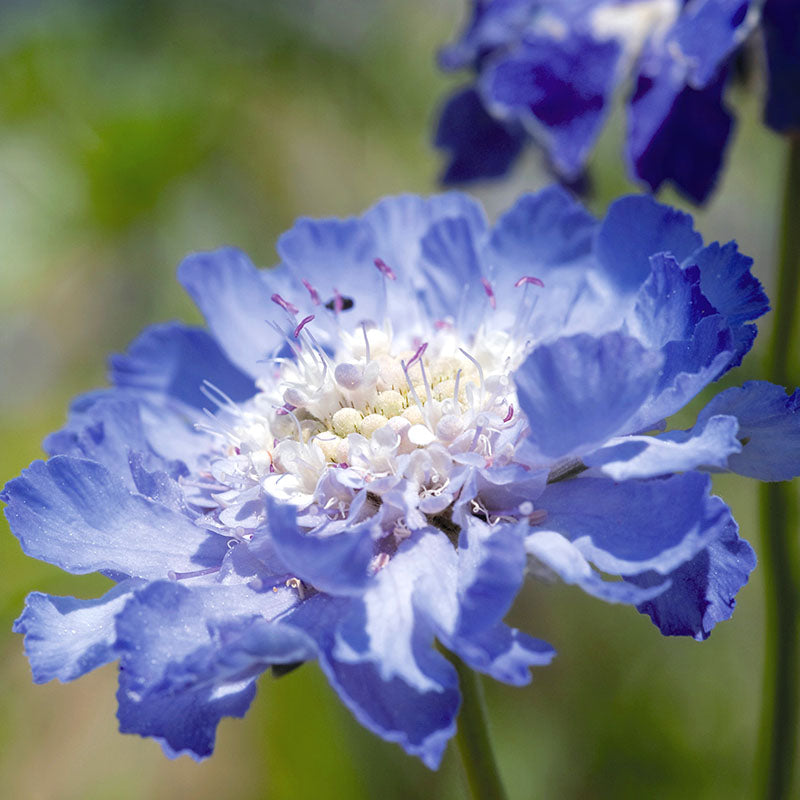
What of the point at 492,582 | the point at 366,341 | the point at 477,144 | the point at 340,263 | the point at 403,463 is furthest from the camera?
the point at 477,144

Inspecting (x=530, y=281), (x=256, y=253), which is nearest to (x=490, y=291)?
(x=530, y=281)

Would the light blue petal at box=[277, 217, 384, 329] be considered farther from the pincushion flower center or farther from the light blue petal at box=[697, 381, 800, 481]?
the light blue petal at box=[697, 381, 800, 481]

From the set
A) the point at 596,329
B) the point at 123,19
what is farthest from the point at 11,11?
the point at 596,329

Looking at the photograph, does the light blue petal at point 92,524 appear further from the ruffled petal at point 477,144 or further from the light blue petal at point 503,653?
the ruffled petal at point 477,144

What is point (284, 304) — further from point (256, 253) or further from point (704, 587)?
point (256, 253)

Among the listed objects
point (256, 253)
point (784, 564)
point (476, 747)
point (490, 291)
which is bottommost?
point (784, 564)

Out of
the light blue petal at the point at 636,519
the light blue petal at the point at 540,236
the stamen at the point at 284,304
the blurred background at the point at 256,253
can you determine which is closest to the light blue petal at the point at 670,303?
the light blue petal at the point at 636,519
